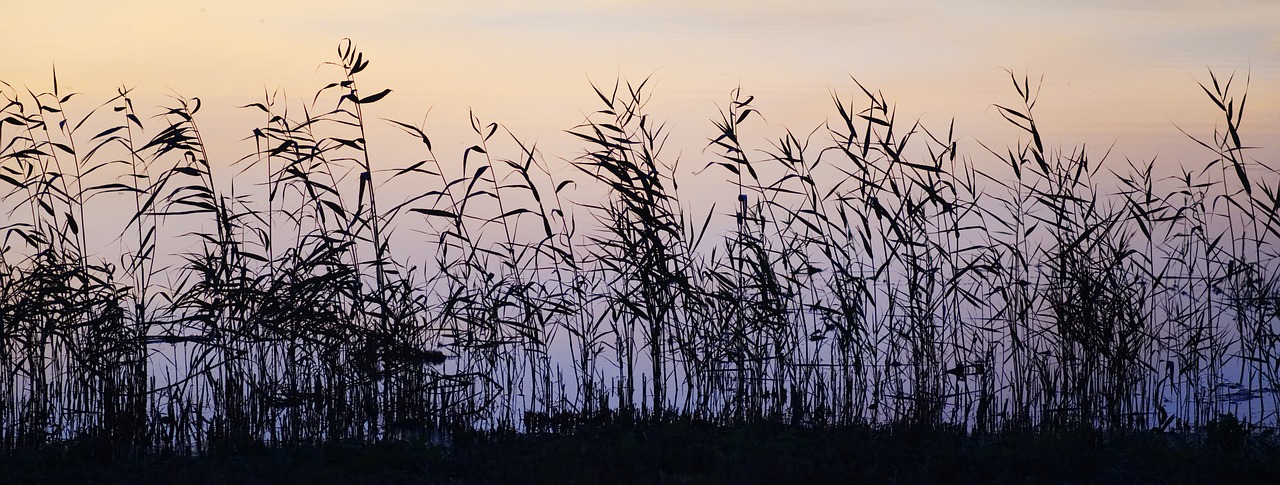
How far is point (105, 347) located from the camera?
18.9 feet

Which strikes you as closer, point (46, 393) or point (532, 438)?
point (532, 438)

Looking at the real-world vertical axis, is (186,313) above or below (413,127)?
below

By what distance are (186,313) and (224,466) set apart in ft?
4.87

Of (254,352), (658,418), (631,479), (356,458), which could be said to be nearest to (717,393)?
(658,418)

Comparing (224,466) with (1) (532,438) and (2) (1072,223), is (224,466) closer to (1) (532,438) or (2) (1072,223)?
(1) (532,438)

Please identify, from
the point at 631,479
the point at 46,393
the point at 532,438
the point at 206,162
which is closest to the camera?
the point at 631,479

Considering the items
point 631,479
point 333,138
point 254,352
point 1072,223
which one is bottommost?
point 631,479

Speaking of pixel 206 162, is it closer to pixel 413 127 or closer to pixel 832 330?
pixel 413 127

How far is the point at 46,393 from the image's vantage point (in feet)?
18.7

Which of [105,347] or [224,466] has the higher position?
[105,347]

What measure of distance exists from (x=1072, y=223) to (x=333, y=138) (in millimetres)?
4593

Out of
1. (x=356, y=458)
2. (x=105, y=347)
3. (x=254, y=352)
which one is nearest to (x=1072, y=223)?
(x=356, y=458)

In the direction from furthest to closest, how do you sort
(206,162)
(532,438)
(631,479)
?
(206,162)
(532,438)
(631,479)

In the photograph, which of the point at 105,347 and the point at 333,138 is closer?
the point at 105,347
